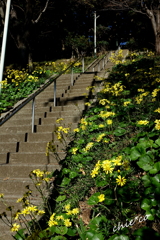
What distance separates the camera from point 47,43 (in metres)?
22.8

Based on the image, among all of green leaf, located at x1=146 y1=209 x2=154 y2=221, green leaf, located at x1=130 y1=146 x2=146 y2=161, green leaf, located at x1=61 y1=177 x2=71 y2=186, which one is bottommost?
green leaf, located at x1=61 y1=177 x2=71 y2=186

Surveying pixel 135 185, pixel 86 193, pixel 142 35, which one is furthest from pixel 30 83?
pixel 142 35

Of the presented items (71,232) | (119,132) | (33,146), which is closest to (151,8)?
(119,132)

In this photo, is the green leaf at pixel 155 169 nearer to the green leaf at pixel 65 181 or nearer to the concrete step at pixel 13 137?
the green leaf at pixel 65 181

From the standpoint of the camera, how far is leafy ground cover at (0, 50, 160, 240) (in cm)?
197

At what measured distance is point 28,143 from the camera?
450 cm

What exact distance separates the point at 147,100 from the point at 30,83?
5478 mm

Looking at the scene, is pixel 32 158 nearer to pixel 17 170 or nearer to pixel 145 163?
pixel 17 170

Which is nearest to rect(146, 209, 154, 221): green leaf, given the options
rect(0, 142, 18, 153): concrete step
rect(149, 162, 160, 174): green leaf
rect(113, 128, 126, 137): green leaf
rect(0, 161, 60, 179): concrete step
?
rect(149, 162, 160, 174): green leaf

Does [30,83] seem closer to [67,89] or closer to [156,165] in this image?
[67,89]

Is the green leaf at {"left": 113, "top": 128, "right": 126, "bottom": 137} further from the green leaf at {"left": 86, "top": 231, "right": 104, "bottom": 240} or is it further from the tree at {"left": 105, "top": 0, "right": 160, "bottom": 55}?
the tree at {"left": 105, "top": 0, "right": 160, "bottom": 55}

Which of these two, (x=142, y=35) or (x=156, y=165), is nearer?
(x=156, y=165)

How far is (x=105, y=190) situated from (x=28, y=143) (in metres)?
2.52

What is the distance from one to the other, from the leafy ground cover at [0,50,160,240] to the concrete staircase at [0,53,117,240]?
1.20ft
